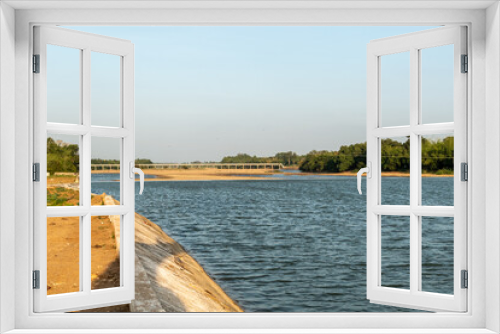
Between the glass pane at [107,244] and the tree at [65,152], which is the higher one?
the tree at [65,152]

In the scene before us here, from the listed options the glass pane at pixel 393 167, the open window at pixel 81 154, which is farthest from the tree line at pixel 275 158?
the open window at pixel 81 154

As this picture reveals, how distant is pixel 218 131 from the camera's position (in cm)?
2383

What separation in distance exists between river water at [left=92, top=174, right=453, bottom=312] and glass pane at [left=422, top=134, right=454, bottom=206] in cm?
40

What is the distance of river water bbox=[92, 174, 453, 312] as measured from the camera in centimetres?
1826

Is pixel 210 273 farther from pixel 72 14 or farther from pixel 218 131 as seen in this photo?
pixel 72 14

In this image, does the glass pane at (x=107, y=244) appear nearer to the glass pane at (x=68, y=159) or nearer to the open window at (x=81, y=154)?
the glass pane at (x=68, y=159)

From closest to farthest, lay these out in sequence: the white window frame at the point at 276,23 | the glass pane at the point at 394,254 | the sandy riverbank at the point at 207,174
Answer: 1. the white window frame at the point at 276,23
2. the glass pane at the point at 394,254
3. the sandy riverbank at the point at 207,174

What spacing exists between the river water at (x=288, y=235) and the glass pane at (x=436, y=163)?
396 millimetres

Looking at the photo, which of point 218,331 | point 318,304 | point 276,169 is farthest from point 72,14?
point 276,169

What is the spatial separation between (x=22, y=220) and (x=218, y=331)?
960 mm

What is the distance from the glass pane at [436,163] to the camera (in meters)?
2.64

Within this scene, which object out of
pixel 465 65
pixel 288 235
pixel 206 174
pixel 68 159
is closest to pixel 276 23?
pixel 465 65

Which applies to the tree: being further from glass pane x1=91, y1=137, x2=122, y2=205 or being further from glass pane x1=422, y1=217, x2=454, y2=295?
glass pane x1=422, y1=217, x2=454, y2=295

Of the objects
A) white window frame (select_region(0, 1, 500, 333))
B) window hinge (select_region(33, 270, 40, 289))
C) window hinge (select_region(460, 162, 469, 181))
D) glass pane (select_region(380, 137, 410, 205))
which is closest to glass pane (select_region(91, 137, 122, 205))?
white window frame (select_region(0, 1, 500, 333))
